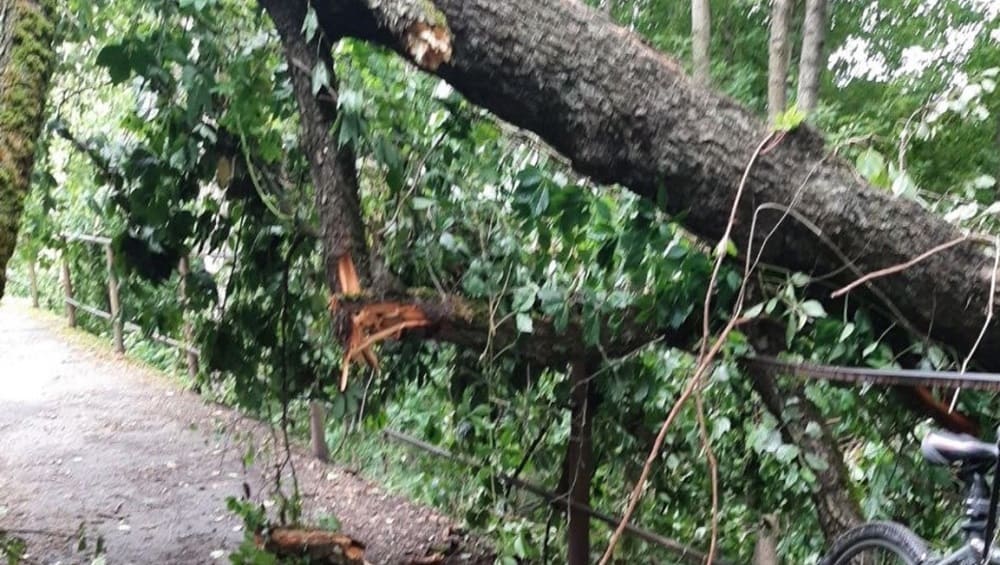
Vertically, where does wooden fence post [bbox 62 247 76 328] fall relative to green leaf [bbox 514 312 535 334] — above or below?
below

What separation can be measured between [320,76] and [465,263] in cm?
83

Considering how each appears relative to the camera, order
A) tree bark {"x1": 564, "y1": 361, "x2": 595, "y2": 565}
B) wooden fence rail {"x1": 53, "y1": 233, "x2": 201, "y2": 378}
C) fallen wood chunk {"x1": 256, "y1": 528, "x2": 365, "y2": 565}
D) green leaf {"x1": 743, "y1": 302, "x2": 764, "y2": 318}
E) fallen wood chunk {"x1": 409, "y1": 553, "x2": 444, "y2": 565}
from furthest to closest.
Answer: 1. wooden fence rail {"x1": 53, "y1": 233, "x2": 201, "y2": 378}
2. fallen wood chunk {"x1": 409, "y1": 553, "x2": 444, "y2": 565}
3. fallen wood chunk {"x1": 256, "y1": 528, "x2": 365, "y2": 565}
4. tree bark {"x1": 564, "y1": 361, "x2": 595, "y2": 565}
5. green leaf {"x1": 743, "y1": 302, "x2": 764, "y2": 318}

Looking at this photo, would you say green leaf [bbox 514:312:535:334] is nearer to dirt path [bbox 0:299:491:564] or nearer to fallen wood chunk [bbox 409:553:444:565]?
fallen wood chunk [bbox 409:553:444:565]

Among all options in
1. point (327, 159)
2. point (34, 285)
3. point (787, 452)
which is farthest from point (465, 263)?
point (34, 285)

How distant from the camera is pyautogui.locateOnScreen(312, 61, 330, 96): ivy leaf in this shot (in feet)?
8.14

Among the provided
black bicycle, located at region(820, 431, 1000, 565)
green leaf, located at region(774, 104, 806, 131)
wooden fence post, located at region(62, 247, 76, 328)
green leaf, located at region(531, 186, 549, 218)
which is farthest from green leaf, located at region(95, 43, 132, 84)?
wooden fence post, located at region(62, 247, 76, 328)

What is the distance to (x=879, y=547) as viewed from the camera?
212 cm

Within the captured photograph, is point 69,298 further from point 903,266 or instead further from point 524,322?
point 903,266

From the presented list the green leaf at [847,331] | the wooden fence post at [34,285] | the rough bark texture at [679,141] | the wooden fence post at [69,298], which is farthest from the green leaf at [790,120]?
the wooden fence post at [34,285]

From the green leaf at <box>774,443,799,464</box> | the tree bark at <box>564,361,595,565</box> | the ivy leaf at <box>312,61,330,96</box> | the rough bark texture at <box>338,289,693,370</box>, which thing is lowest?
the tree bark at <box>564,361,595,565</box>

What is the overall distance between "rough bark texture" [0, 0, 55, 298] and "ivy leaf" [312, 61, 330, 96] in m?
0.76

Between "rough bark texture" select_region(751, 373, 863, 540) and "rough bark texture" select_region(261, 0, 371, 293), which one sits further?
"rough bark texture" select_region(751, 373, 863, 540)

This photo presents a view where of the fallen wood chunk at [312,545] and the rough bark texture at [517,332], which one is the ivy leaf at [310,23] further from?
the fallen wood chunk at [312,545]

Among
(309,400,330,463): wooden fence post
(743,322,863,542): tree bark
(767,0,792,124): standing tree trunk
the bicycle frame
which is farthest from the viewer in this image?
(309,400,330,463): wooden fence post
